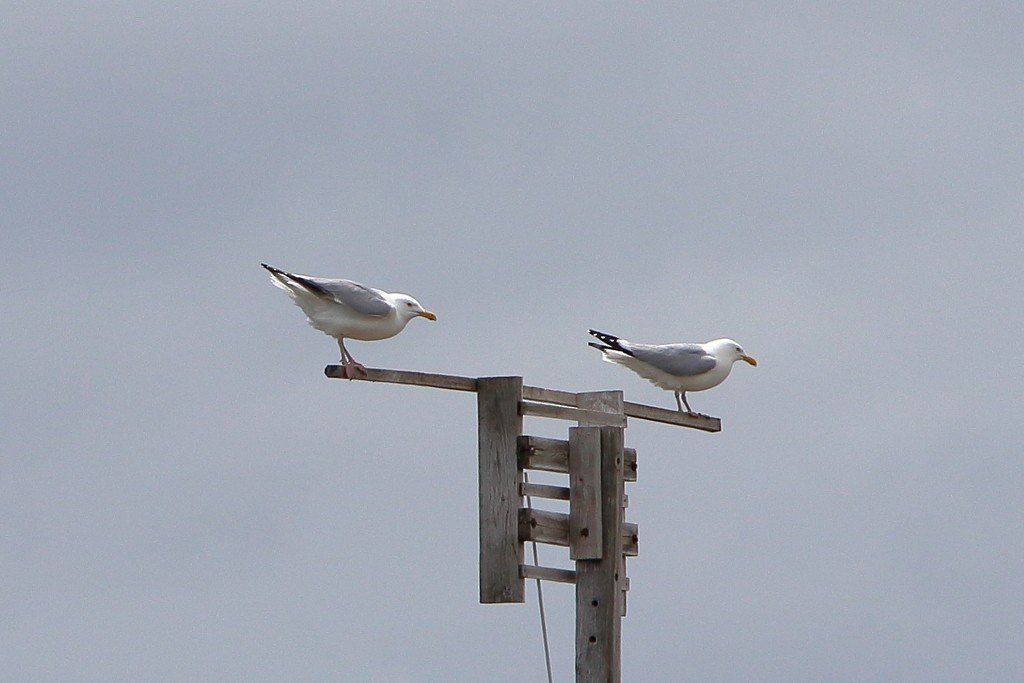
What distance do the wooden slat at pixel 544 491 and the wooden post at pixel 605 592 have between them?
22 cm

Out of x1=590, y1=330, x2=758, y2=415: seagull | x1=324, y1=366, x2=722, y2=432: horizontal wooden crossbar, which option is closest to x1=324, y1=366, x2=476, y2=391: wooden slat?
x1=324, y1=366, x2=722, y2=432: horizontal wooden crossbar

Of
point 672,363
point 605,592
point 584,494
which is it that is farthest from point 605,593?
point 672,363

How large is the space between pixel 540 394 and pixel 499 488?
27.9 inches

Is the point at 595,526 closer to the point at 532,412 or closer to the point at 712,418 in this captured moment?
the point at 532,412

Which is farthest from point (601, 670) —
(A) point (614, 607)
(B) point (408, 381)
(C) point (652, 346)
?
(C) point (652, 346)

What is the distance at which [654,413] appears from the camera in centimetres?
1266

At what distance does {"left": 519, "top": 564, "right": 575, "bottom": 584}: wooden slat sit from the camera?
1099cm

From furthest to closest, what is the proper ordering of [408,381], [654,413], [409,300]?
[654,413] < [409,300] < [408,381]

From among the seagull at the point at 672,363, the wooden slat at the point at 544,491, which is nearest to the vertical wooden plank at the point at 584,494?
the wooden slat at the point at 544,491

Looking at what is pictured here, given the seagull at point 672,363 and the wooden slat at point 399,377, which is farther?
the seagull at point 672,363

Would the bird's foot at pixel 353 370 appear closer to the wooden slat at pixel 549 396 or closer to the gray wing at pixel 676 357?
the wooden slat at pixel 549 396

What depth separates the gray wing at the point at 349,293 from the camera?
1130cm

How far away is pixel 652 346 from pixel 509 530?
2.78 m

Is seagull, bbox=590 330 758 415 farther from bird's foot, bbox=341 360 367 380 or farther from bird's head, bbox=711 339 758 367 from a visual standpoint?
bird's foot, bbox=341 360 367 380
